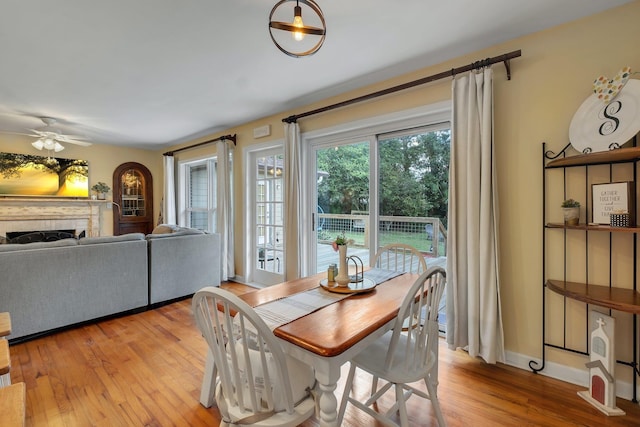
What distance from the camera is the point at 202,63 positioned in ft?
8.43

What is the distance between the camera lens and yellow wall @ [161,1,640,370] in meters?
1.91

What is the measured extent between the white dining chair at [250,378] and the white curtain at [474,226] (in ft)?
5.24

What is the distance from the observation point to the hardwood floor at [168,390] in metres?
1.68

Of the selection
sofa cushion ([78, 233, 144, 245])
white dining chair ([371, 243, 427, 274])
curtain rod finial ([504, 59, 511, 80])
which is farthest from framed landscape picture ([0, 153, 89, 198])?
curtain rod finial ([504, 59, 511, 80])

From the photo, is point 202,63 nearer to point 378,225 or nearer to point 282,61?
point 282,61

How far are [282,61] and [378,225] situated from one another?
181 cm

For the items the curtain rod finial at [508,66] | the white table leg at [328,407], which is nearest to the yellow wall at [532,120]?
the curtain rod finial at [508,66]

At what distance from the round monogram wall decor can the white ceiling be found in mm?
609

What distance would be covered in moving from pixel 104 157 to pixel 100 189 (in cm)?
67

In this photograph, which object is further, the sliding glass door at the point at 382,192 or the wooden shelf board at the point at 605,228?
the sliding glass door at the point at 382,192

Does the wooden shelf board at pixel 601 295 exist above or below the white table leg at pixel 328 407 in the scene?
above

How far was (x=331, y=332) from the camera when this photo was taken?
1.22 metres

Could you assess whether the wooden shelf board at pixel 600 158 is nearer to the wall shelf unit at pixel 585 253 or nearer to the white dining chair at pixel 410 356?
the wall shelf unit at pixel 585 253

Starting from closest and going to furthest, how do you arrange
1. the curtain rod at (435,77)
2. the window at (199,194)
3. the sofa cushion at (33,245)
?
the curtain rod at (435,77) → the sofa cushion at (33,245) → the window at (199,194)
